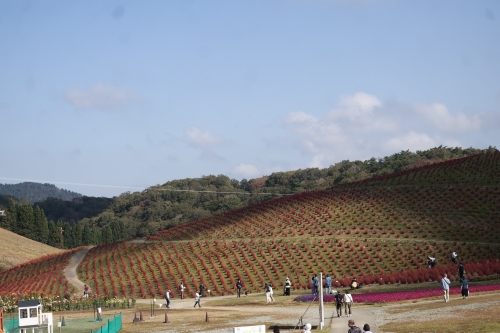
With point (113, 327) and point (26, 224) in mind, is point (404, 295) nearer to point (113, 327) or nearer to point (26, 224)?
point (113, 327)

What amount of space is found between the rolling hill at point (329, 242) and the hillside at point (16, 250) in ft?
77.6

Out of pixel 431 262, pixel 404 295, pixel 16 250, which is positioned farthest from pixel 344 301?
pixel 16 250

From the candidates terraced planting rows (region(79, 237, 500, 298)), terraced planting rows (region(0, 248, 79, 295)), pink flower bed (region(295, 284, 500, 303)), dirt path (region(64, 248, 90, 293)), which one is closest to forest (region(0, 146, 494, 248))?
dirt path (region(64, 248, 90, 293))

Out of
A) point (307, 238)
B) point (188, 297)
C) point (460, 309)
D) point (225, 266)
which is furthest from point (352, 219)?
point (460, 309)

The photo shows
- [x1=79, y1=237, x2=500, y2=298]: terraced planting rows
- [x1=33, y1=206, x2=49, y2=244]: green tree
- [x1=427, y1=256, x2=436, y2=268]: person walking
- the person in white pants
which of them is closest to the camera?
the person in white pants

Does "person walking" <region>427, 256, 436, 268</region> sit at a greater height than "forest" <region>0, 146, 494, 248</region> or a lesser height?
lesser

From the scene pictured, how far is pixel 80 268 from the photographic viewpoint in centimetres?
6994

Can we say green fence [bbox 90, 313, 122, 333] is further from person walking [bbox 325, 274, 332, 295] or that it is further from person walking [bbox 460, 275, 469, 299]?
person walking [bbox 460, 275, 469, 299]

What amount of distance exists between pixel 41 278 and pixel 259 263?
68.4ft

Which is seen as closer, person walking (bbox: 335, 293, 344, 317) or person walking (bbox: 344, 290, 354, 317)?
person walking (bbox: 344, 290, 354, 317)

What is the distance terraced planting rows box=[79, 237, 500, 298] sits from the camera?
5831 cm

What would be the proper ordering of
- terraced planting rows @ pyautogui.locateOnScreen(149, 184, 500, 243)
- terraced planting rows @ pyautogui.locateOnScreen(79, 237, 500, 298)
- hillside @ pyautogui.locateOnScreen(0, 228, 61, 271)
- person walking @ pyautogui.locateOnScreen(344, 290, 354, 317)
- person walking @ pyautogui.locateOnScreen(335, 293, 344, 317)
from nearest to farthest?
person walking @ pyautogui.locateOnScreen(344, 290, 354, 317)
person walking @ pyautogui.locateOnScreen(335, 293, 344, 317)
terraced planting rows @ pyautogui.locateOnScreen(79, 237, 500, 298)
terraced planting rows @ pyautogui.locateOnScreen(149, 184, 500, 243)
hillside @ pyautogui.locateOnScreen(0, 228, 61, 271)

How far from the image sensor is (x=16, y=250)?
4171 inches

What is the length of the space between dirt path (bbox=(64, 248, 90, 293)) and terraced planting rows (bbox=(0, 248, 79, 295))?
440 mm
